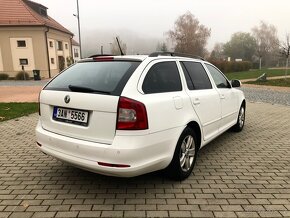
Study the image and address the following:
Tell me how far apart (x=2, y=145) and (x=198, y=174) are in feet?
12.8

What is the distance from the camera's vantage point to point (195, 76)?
4324 millimetres

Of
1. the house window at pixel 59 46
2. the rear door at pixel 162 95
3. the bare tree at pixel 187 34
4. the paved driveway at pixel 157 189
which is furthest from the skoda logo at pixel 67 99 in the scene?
the bare tree at pixel 187 34

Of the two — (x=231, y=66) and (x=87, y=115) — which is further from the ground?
(x=87, y=115)

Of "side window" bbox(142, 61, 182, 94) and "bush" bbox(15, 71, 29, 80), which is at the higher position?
"side window" bbox(142, 61, 182, 94)

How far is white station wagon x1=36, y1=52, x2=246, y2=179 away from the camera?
9.77 ft

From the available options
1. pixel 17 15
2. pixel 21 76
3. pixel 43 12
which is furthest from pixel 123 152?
pixel 43 12

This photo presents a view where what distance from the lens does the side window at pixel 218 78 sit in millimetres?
5020

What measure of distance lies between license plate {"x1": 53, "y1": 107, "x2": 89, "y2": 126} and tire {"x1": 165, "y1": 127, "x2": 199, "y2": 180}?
1.21m

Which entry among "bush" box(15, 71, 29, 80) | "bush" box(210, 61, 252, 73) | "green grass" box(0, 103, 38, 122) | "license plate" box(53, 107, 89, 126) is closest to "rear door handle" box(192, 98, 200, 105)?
"license plate" box(53, 107, 89, 126)

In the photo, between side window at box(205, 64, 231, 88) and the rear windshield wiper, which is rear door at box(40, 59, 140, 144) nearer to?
the rear windshield wiper

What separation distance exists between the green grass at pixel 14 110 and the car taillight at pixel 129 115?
6.39m

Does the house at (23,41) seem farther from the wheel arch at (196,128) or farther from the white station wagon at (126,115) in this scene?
the wheel arch at (196,128)

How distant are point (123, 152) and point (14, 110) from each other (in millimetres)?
8059

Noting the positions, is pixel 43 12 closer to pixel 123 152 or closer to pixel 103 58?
pixel 103 58
